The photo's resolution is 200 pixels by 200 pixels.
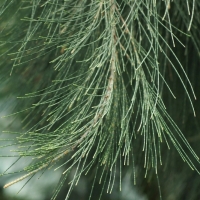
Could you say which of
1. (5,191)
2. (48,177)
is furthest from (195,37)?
(5,191)

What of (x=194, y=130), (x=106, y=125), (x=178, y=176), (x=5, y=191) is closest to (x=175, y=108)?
(x=194, y=130)

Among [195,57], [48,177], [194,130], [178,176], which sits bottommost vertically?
[48,177]

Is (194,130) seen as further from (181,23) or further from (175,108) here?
(181,23)

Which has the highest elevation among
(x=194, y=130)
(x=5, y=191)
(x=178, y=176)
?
(x=194, y=130)

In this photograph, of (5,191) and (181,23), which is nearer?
(181,23)

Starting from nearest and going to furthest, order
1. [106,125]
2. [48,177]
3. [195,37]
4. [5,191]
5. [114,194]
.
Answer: [106,125] → [195,37] → [114,194] → [48,177] → [5,191]

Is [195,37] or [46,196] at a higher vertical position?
[195,37]

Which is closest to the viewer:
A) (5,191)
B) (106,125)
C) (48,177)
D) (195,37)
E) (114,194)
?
(106,125)

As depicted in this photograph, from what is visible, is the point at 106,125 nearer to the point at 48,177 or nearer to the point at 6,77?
the point at 6,77

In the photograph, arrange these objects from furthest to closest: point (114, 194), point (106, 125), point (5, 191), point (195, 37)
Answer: point (5, 191), point (114, 194), point (195, 37), point (106, 125)
